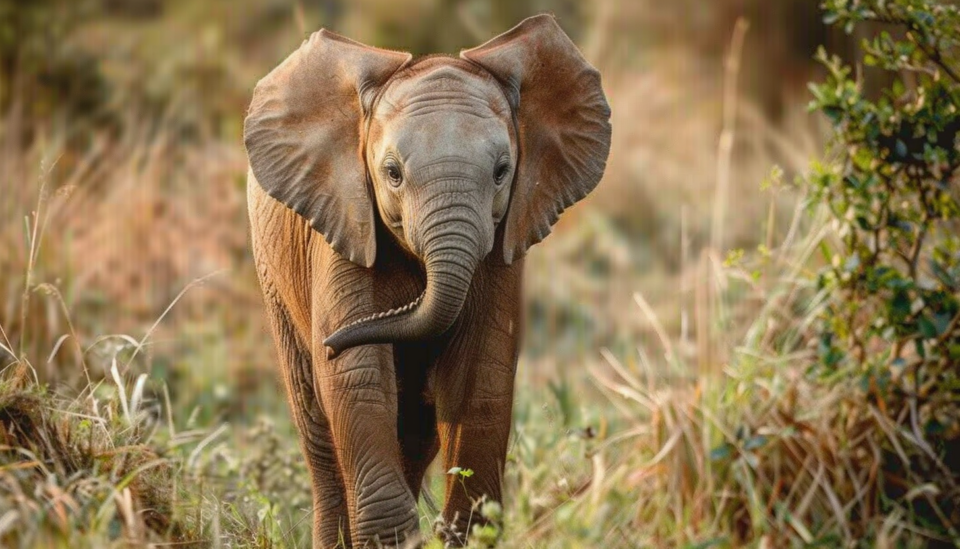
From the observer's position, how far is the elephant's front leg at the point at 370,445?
8.30 m

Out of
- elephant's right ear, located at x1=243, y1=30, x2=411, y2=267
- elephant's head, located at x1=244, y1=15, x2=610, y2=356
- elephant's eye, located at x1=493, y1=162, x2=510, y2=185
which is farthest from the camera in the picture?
elephant's right ear, located at x1=243, y1=30, x2=411, y2=267

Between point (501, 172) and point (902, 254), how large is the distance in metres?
1.83

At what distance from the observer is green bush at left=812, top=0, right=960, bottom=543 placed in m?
6.81

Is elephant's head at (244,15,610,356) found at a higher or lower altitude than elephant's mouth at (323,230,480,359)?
higher

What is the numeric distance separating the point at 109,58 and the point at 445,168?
13.8 m

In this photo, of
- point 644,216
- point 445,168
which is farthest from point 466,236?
point 644,216

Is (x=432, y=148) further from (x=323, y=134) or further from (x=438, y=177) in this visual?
(x=323, y=134)

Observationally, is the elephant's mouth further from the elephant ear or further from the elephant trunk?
the elephant ear

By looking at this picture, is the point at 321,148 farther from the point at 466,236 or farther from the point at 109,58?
the point at 109,58

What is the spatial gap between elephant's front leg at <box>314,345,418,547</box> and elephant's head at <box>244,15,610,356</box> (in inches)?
6.3

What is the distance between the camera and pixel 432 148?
→ 26.3 feet

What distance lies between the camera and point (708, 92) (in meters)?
20.1

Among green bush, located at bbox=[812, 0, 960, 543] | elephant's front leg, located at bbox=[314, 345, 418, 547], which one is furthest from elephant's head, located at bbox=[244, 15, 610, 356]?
green bush, located at bbox=[812, 0, 960, 543]

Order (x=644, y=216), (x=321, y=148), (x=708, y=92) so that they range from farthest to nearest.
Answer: (x=708, y=92) → (x=644, y=216) → (x=321, y=148)
